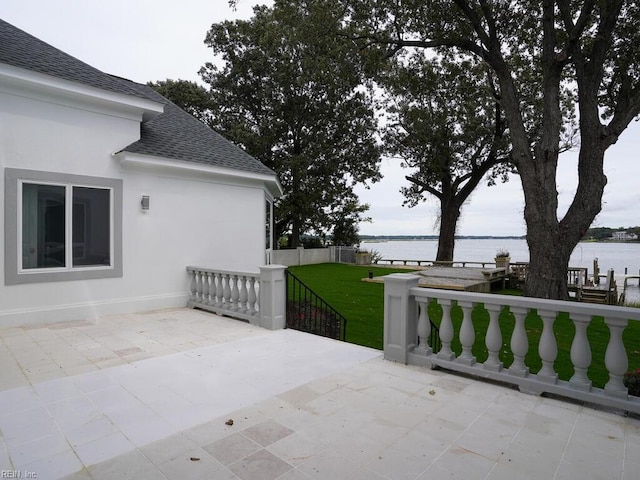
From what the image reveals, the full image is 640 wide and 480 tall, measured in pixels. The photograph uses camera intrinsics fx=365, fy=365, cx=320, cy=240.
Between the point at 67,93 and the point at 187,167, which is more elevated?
the point at 67,93

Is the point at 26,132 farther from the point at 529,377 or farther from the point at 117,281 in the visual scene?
the point at 529,377

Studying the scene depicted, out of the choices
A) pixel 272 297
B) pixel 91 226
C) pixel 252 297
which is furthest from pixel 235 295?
pixel 91 226

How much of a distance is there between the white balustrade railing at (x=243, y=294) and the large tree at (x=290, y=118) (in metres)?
14.5

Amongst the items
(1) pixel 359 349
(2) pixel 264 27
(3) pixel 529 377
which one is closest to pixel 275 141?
(2) pixel 264 27

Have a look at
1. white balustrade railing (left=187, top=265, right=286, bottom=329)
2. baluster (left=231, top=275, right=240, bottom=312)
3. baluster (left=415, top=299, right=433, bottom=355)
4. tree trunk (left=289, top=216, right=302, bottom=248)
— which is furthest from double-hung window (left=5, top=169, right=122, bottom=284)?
tree trunk (left=289, top=216, right=302, bottom=248)

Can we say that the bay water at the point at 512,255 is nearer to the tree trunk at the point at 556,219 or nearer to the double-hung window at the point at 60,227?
the tree trunk at the point at 556,219

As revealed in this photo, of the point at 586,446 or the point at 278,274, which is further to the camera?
the point at 278,274

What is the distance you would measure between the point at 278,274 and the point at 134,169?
3784 mm

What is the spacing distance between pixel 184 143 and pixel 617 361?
867cm

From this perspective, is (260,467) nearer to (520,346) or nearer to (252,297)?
(520,346)

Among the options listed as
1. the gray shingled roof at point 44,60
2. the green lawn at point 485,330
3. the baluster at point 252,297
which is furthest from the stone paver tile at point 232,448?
the gray shingled roof at point 44,60

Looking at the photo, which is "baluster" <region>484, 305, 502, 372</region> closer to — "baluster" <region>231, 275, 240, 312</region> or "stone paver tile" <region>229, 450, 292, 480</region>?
"stone paver tile" <region>229, 450, 292, 480</region>

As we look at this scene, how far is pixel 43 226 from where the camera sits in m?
6.25

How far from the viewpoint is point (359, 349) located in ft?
16.0
